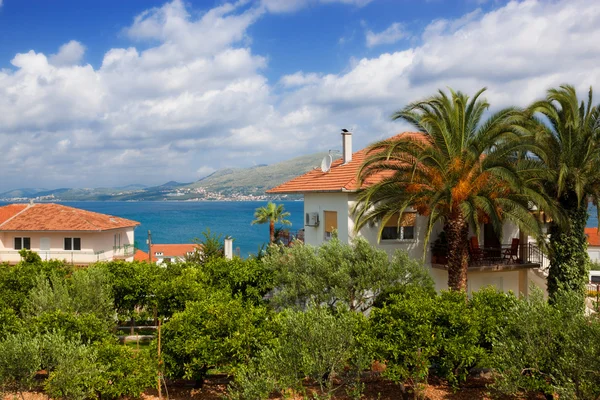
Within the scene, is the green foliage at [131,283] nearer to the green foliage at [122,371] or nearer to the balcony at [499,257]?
the green foliage at [122,371]

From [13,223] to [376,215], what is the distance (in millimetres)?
33267

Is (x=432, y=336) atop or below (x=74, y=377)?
atop

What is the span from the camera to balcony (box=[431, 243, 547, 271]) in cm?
2228

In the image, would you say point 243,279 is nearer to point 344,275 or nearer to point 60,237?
point 344,275

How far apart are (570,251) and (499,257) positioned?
317 cm

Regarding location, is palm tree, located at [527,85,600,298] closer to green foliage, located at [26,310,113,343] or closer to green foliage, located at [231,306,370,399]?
green foliage, located at [231,306,370,399]

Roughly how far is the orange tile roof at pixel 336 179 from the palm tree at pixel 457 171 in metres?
1.73

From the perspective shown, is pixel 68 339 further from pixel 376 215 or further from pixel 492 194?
pixel 492 194

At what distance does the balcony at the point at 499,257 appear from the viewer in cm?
2228

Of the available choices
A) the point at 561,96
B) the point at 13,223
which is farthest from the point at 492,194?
the point at 13,223

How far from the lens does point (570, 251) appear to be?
2069cm

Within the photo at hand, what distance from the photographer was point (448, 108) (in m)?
19.0

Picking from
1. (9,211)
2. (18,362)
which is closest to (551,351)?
(18,362)

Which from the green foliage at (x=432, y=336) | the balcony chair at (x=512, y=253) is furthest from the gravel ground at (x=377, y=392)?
the balcony chair at (x=512, y=253)
